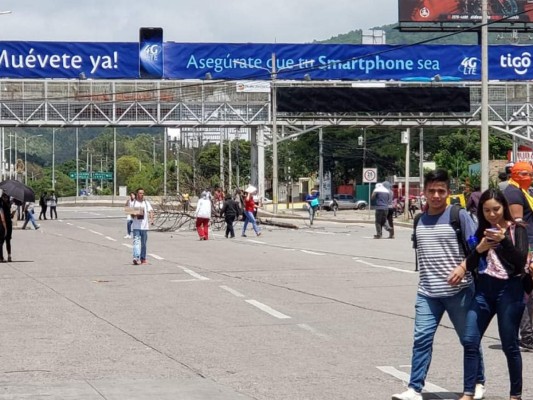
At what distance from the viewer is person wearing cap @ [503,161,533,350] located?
34.1ft

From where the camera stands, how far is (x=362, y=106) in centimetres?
5931

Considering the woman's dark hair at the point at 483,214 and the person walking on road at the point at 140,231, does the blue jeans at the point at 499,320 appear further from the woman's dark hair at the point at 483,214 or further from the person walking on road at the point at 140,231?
the person walking on road at the point at 140,231

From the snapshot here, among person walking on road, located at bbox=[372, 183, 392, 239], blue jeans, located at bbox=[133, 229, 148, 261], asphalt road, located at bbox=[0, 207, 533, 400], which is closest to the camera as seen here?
asphalt road, located at bbox=[0, 207, 533, 400]

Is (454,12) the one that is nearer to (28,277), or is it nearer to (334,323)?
(28,277)

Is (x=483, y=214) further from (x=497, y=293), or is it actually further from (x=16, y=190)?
(x=16, y=190)

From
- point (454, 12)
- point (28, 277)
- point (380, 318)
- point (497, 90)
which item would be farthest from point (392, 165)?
point (380, 318)

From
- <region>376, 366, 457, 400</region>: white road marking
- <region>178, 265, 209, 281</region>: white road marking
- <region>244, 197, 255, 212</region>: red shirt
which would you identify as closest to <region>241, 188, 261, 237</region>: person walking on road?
<region>244, 197, 255, 212</region>: red shirt

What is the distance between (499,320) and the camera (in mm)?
8445

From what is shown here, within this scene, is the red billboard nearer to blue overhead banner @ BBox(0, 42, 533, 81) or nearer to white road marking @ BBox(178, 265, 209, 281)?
blue overhead banner @ BBox(0, 42, 533, 81)

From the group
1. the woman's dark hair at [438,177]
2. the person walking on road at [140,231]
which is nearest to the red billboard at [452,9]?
the person walking on road at [140,231]

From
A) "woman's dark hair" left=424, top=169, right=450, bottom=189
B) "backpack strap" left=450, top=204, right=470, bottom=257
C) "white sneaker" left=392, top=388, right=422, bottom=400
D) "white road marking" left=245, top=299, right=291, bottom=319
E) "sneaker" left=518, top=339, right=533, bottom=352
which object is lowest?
"white road marking" left=245, top=299, right=291, bottom=319

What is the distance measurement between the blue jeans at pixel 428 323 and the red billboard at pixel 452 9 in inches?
2485

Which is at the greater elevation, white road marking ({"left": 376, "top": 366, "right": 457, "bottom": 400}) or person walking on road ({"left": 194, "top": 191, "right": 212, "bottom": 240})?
person walking on road ({"left": 194, "top": 191, "right": 212, "bottom": 240})

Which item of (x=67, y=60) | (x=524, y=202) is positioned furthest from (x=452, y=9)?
(x=524, y=202)
